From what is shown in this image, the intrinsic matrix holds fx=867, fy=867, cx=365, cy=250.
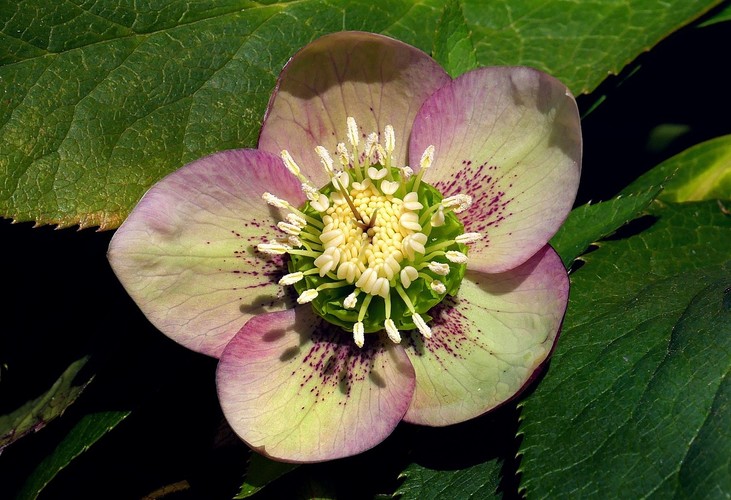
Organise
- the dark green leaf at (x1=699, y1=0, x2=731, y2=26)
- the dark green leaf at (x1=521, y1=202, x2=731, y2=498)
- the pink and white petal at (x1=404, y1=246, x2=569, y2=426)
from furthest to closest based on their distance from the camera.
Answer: the dark green leaf at (x1=699, y1=0, x2=731, y2=26)
the pink and white petal at (x1=404, y1=246, x2=569, y2=426)
the dark green leaf at (x1=521, y1=202, x2=731, y2=498)

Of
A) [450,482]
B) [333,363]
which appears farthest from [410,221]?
[450,482]

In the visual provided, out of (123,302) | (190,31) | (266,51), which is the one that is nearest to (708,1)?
(266,51)

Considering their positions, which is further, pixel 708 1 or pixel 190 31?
pixel 708 1

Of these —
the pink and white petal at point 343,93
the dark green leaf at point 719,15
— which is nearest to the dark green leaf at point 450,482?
the pink and white petal at point 343,93

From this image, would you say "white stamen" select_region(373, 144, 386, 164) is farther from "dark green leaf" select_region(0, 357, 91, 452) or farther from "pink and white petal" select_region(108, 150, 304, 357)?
"dark green leaf" select_region(0, 357, 91, 452)

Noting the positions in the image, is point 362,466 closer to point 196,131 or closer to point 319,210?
point 319,210

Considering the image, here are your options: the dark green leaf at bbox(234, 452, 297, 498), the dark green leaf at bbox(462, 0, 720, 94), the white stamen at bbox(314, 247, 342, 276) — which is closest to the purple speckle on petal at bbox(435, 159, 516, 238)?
the white stamen at bbox(314, 247, 342, 276)
